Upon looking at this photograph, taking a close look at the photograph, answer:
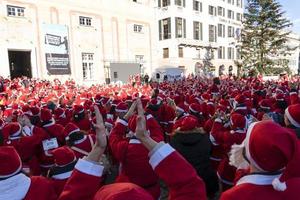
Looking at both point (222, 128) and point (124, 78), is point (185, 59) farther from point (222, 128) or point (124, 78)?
point (222, 128)

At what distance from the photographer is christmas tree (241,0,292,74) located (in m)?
40.5

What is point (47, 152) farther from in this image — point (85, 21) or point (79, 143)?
point (85, 21)

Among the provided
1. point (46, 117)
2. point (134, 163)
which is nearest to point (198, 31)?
point (46, 117)

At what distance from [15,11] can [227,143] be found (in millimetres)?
23712

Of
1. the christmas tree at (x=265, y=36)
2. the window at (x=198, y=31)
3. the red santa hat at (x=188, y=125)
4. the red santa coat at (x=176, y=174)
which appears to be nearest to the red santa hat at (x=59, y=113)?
the red santa hat at (x=188, y=125)

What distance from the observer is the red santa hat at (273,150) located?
170 cm

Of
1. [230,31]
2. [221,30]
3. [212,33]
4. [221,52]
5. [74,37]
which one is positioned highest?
[230,31]

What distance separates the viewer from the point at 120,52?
103 feet

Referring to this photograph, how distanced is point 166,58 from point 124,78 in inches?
761

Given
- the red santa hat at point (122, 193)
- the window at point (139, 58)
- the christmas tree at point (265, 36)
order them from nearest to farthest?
the red santa hat at point (122, 193), the window at point (139, 58), the christmas tree at point (265, 36)

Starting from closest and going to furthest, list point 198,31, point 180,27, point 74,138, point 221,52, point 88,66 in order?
1. point 74,138
2. point 88,66
3. point 180,27
4. point 198,31
5. point 221,52

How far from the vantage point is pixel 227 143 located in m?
4.62

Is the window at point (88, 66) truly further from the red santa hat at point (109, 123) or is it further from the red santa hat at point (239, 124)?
the red santa hat at point (239, 124)

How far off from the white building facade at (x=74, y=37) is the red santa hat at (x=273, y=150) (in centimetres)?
2413
